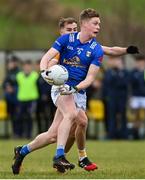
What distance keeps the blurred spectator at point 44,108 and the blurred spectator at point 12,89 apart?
643 millimetres

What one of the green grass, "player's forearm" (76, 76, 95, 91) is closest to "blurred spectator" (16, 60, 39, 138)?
the green grass

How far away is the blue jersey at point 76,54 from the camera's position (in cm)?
1367

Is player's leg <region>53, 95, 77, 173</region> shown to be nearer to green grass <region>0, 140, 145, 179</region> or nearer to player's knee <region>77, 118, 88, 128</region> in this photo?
green grass <region>0, 140, 145, 179</region>

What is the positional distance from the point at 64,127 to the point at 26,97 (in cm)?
1258

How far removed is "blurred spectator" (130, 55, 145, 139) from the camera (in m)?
25.8

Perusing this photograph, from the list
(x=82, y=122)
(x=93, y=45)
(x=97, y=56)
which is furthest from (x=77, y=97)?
(x=93, y=45)

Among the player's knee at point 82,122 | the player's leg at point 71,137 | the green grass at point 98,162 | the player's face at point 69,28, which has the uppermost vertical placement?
the player's face at point 69,28

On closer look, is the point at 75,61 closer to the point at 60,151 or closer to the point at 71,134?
the point at 71,134

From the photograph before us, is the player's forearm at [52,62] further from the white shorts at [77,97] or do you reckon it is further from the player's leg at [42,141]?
the player's leg at [42,141]

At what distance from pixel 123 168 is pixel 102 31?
64.0ft

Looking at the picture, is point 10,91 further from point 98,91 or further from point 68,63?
point 68,63

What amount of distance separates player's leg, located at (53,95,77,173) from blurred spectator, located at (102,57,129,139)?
1180 centimetres

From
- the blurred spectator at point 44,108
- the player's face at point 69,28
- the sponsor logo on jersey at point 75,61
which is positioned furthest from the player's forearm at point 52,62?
the blurred spectator at point 44,108

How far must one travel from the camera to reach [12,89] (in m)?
26.4
